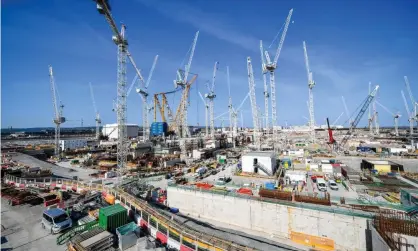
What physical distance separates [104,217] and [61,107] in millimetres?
70076

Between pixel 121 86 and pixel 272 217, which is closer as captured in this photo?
pixel 272 217

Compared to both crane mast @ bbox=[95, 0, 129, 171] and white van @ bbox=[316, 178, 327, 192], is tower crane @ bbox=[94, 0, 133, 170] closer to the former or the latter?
crane mast @ bbox=[95, 0, 129, 171]

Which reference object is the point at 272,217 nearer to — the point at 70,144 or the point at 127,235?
the point at 127,235

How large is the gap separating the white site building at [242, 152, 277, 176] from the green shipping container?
64.2 feet

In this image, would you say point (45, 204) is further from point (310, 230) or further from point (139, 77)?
point (139, 77)

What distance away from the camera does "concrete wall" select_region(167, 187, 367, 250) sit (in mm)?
12977

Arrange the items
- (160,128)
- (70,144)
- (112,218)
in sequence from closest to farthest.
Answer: (112,218), (70,144), (160,128)

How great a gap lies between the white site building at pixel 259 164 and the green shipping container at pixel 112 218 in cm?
1956

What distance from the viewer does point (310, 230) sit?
13984mm

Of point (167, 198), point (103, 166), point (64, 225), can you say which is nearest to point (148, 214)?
point (64, 225)

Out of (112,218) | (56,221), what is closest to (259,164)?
(112,218)

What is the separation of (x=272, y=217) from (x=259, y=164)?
511 inches

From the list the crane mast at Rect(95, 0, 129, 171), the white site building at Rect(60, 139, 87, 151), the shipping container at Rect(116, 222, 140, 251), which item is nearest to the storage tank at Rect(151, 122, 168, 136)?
the white site building at Rect(60, 139, 87, 151)

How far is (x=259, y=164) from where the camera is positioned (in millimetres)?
27969
